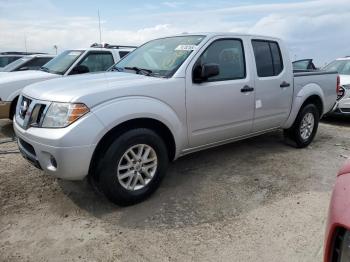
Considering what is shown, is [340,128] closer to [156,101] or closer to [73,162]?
[156,101]

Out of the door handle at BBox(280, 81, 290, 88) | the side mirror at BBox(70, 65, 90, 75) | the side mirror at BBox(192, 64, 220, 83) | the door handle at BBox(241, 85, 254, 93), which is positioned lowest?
the door handle at BBox(280, 81, 290, 88)

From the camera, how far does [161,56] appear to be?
4285mm

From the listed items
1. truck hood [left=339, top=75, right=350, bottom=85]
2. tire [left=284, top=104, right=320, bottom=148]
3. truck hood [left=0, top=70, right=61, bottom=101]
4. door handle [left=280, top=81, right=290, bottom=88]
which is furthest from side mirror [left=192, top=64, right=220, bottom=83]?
truck hood [left=339, top=75, right=350, bottom=85]

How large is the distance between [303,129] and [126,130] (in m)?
3.48

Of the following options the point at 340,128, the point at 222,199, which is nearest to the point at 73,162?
the point at 222,199

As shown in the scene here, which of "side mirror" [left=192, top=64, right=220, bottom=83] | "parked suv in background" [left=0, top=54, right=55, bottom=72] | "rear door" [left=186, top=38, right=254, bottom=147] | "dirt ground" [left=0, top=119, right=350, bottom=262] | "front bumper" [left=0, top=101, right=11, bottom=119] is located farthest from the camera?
"parked suv in background" [left=0, top=54, right=55, bottom=72]

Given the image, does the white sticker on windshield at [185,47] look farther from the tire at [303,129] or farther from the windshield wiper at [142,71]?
the tire at [303,129]

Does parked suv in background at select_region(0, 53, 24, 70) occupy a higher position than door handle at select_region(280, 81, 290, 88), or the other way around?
parked suv in background at select_region(0, 53, 24, 70)

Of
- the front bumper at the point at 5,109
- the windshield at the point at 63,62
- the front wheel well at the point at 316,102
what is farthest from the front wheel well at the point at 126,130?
the windshield at the point at 63,62

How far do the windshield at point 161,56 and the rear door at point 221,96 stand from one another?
0.17 m

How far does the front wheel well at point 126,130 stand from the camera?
3334mm

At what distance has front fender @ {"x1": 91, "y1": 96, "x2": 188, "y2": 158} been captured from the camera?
3.24m

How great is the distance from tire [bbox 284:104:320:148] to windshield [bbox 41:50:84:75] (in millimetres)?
4394

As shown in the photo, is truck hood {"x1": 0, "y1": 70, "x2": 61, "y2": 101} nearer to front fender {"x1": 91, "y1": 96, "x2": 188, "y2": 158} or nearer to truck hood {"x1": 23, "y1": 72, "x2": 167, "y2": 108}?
truck hood {"x1": 23, "y1": 72, "x2": 167, "y2": 108}
